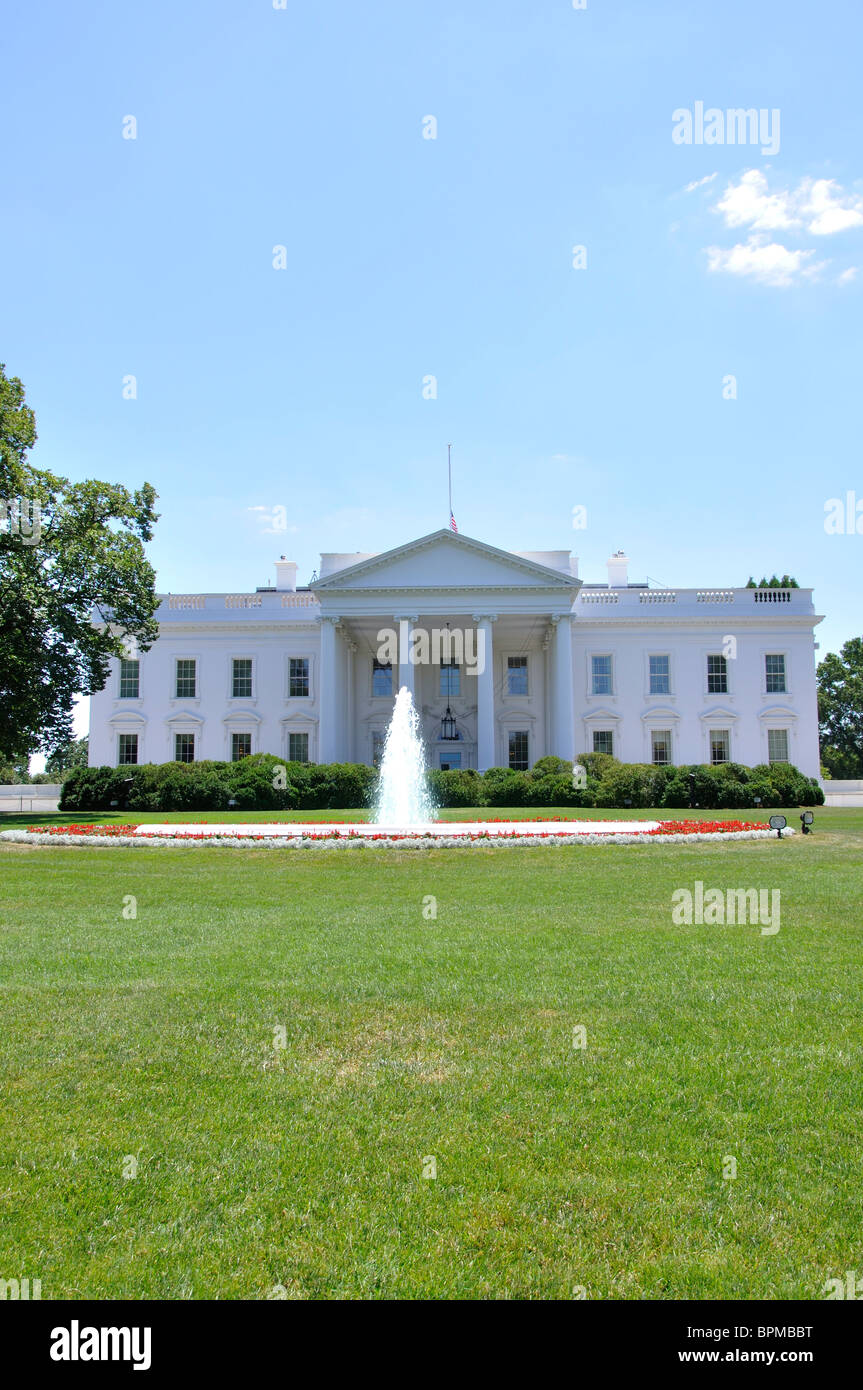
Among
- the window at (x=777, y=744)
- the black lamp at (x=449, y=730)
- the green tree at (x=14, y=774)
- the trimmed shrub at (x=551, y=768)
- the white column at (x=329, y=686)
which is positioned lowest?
the green tree at (x=14, y=774)

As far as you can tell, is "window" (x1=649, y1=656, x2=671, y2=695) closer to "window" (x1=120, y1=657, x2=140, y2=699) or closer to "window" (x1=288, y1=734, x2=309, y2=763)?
"window" (x1=288, y1=734, x2=309, y2=763)

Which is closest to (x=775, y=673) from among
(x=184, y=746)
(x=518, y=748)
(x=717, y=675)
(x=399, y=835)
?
(x=717, y=675)

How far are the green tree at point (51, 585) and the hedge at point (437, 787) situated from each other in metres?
4.25

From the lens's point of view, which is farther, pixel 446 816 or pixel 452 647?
pixel 452 647

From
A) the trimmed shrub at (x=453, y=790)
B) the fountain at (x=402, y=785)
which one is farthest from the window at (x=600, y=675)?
the fountain at (x=402, y=785)

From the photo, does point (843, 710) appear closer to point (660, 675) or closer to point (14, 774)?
point (660, 675)

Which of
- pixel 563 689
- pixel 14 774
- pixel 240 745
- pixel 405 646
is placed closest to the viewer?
pixel 405 646

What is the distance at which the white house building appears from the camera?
4738cm

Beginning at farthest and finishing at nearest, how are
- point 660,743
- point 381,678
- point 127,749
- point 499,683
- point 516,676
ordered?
1. point 381,678
2. point 516,676
3. point 499,683
4. point 127,749
5. point 660,743

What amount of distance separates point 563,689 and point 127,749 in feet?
78.5

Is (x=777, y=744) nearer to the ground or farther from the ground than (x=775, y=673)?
nearer to the ground

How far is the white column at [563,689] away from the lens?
43312 mm

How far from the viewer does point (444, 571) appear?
4422cm

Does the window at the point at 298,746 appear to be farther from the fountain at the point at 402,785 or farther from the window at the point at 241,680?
the fountain at the point at 402,785
